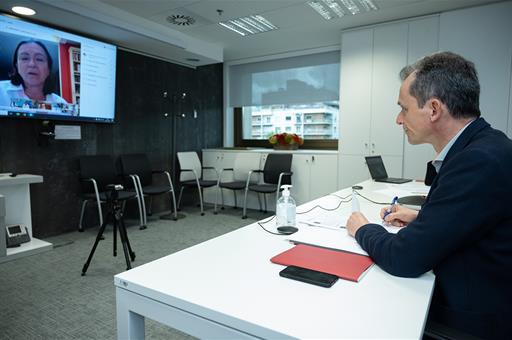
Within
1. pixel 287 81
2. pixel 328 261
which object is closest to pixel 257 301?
pixel 328 261

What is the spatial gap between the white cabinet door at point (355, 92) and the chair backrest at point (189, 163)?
7.72 ft

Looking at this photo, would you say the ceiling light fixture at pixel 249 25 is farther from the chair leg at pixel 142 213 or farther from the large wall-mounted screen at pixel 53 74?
the chair leg at pixel 142 213

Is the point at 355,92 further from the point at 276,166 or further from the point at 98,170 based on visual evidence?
the point at 98,170

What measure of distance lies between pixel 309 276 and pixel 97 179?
3741 mm

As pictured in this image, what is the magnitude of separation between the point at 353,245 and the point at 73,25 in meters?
3.85

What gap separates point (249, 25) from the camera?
4.32 metres

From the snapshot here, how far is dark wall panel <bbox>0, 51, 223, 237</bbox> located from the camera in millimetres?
3555

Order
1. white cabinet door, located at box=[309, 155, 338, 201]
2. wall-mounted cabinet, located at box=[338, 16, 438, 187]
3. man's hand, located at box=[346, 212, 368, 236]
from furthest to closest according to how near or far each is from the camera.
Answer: white cabinet door, located at box=[309, 155, 338, 201], wall-mounted cabinet, located at box=[338, 16, 438, 187], man's hand, located at box=[346, 212, 368, 236]

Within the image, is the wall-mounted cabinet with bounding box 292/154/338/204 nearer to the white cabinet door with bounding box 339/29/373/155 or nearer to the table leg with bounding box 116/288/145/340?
the white cabinet door with bounding box 339/29/373/155

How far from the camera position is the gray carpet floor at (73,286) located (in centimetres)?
194

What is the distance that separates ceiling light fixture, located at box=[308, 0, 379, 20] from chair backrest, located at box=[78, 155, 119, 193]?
3101 millimetres

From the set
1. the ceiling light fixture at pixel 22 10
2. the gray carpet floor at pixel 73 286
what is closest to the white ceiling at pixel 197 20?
the ceiling light fixture at pixel 22 10

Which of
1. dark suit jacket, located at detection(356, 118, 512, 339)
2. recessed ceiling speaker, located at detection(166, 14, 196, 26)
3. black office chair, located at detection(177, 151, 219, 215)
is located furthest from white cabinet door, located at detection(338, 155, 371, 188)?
dark suit jacket, located at detection(356, 118, 512, 339)

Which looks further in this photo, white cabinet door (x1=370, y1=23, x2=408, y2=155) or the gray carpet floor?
white cabinet door (x1=370, y1=23, x2=408, y2=155)
